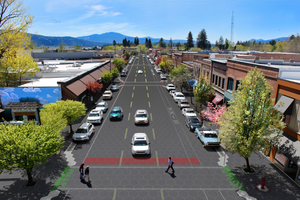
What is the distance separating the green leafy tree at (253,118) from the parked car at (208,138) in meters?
5.09

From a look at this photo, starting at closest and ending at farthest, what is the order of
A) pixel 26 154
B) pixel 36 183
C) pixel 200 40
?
pixel 26 154, pixel 36 183, pixel 200 40

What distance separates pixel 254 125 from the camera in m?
14.9

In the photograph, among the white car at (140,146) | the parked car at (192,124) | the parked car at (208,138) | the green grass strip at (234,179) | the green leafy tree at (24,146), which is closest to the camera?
the green leafy tree at (24,146)

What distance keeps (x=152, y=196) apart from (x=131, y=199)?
4.91ft

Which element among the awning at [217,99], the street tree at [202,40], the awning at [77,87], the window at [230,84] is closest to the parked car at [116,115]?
the awning at [77,87]

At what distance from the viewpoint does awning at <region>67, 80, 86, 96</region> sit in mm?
30944

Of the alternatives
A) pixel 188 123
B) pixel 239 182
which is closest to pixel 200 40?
pixel 188 123

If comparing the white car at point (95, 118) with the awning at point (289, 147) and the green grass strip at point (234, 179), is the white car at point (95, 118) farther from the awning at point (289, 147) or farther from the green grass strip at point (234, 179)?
the awning at point (289, 147)

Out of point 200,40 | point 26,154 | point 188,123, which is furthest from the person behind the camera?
point 200,40

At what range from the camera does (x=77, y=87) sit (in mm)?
33062

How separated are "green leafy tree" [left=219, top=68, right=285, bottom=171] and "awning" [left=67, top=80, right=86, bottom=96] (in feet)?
80.6

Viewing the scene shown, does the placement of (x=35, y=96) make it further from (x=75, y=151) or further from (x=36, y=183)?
(x=36, y=183)

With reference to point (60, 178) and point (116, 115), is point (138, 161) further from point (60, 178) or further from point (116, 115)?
point (116, 115)

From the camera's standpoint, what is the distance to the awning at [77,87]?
30.9 m
